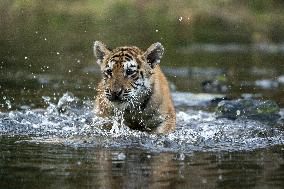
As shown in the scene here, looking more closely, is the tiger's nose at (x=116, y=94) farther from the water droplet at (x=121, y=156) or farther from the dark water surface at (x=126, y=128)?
the water droplet at (x=121, y=156)

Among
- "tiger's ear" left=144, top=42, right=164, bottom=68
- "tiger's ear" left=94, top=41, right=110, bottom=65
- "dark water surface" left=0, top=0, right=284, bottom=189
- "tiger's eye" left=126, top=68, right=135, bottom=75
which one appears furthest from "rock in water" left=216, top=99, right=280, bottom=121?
"tiger's eye" left=126, top=68, right=135, bottom=75

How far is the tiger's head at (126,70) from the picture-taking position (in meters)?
10.5

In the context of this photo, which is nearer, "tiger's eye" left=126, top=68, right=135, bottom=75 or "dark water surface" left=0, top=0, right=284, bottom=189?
"dark water surface" left=0, top=0, right=284, bottom=189

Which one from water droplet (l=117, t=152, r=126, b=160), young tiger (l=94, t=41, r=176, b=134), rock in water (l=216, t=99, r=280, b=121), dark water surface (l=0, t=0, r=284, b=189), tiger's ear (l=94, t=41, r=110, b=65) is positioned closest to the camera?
dark water surface (l=0, t=0, r=284, b=189)

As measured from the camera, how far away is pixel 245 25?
37281 millimetres

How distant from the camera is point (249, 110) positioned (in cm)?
1428

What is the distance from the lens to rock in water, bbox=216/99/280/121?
13969mm

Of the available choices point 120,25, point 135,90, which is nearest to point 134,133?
point 135,90

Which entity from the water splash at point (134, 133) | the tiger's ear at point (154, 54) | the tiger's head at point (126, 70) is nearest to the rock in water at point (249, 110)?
the water splash at point (134, 133)

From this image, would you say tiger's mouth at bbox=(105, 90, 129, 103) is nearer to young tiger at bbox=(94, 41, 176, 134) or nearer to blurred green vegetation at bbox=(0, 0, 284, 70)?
young tiger at bbox=(94, 41, 176, 134)

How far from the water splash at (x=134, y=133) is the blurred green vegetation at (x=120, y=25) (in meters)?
7.63

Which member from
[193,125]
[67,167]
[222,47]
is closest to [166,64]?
[222,47]

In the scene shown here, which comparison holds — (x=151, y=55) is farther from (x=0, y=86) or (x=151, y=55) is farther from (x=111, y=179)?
(x=0, y=86)

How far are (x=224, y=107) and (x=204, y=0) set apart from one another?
28.1 metres
